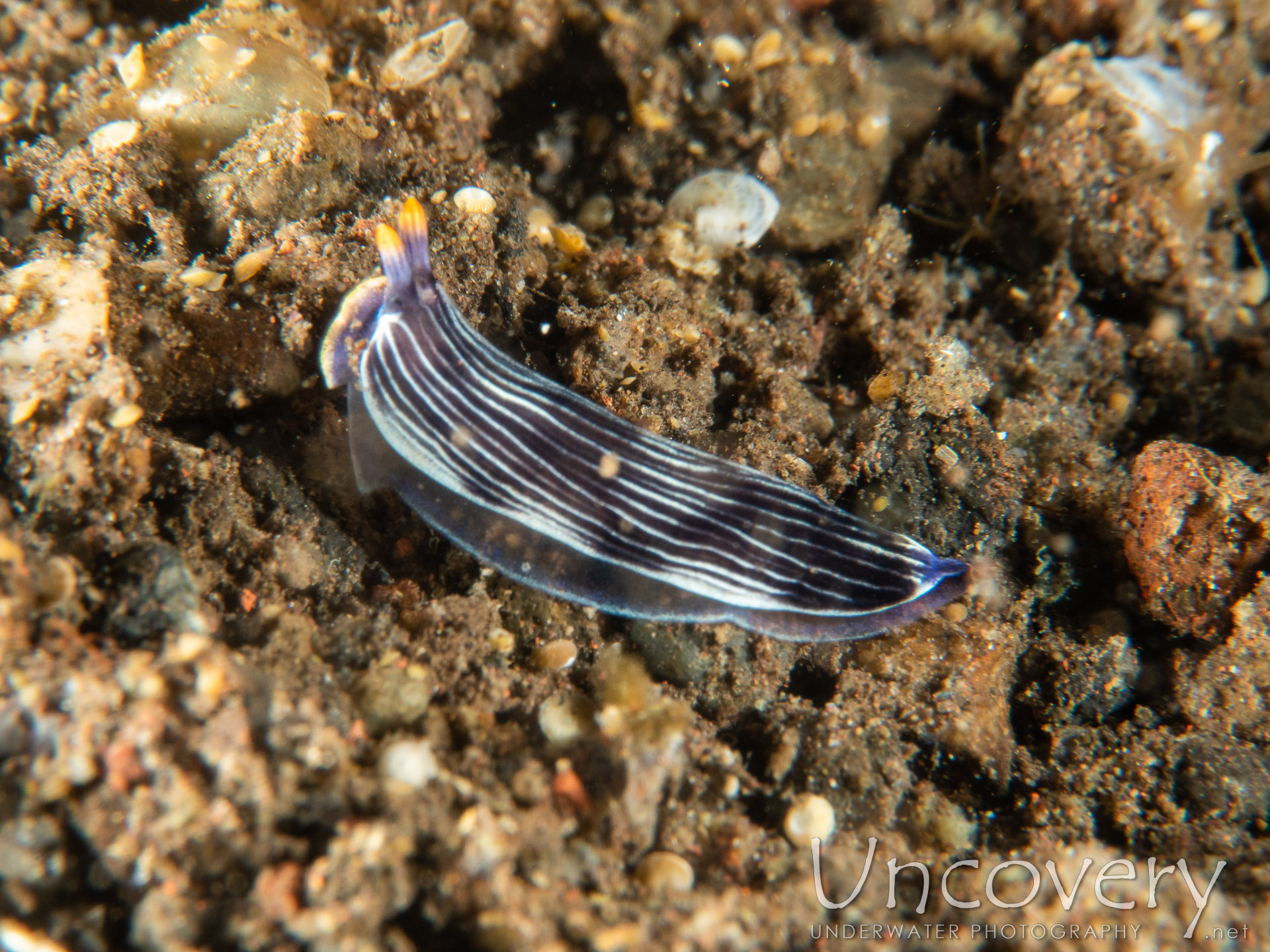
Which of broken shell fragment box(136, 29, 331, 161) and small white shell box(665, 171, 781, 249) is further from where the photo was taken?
small white shell box(665, 171, 781, 249)

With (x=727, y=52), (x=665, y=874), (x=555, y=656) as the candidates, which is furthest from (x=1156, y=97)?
(x=665, y=874)

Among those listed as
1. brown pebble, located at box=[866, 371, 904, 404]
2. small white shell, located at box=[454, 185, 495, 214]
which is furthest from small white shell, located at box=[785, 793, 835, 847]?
small white shell, located at box=[454, 185, 495, 214]

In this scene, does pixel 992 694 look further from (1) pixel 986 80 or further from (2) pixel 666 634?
(1) pixel 986 80

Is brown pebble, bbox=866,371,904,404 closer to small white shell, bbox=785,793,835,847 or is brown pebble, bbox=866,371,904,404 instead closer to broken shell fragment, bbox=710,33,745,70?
small white shell, bbox=785,793,835,847

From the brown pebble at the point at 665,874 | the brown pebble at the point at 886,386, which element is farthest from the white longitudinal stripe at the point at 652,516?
the brown pebble at the point at 665,874

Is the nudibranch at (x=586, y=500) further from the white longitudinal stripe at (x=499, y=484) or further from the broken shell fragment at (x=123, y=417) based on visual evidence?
the broken shell fragment at (x=123, y=417)

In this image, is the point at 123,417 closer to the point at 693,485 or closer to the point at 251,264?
the point at 251,264

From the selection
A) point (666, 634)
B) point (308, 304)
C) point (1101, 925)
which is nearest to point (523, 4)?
point (308, 304)

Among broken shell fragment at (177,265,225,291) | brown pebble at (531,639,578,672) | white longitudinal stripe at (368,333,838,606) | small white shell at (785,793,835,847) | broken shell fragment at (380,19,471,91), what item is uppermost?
broken shell fragment at (380,19,471,91)
